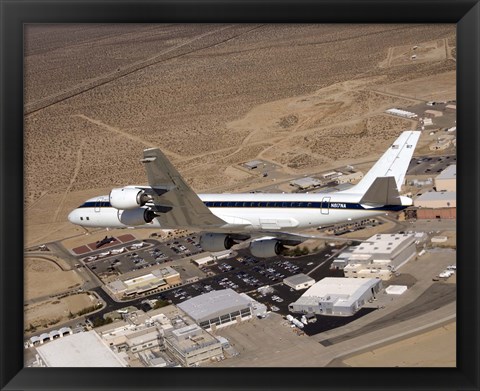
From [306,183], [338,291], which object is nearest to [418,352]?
[338,291]

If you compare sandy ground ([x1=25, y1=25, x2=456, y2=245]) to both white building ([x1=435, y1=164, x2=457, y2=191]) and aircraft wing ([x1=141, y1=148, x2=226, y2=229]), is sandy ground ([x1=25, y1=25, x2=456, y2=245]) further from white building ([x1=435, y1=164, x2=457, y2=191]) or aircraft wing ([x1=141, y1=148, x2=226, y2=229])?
aircraft wing ([x1=141, y1=148, x2=226, y2=229])

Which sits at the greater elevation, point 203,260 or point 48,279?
point 203,260

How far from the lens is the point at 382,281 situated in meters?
57.0

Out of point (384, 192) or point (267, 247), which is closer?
point (384, 192)

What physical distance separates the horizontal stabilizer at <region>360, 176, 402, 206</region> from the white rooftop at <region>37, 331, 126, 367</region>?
19.3 meters

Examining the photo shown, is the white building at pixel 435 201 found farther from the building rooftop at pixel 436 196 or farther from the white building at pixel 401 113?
the white building at pixel 401 113

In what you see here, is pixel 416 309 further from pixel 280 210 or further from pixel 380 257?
pixel 280 210

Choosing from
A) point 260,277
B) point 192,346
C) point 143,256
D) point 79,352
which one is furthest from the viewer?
point 143,256

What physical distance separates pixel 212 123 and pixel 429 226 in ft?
159

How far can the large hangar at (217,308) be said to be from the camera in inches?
2035

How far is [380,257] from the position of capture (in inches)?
2329

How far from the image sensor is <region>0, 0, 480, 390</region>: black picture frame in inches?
653

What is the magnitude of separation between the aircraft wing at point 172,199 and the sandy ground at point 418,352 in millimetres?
17095

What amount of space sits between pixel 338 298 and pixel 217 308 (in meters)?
7.74
